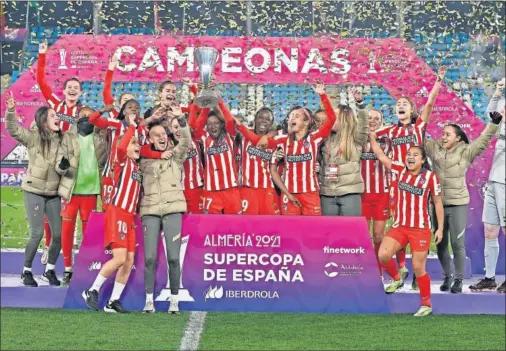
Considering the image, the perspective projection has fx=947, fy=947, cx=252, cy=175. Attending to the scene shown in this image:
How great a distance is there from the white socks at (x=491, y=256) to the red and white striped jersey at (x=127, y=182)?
97.7 inches

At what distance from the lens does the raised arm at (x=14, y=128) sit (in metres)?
6.02

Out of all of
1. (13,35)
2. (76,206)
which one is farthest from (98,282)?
(13,35)

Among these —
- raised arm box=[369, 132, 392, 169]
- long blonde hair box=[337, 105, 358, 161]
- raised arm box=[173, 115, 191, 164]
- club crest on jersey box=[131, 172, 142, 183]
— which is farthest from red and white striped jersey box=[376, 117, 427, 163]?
club crest on jersey box=[131, 172, 142, 183]

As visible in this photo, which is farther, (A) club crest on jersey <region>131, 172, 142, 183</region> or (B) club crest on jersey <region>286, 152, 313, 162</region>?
(B) club crest on jersey <region>286, 152, 313, 162</region>

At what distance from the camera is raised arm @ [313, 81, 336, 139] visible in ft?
19.9

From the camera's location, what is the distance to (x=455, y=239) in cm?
635

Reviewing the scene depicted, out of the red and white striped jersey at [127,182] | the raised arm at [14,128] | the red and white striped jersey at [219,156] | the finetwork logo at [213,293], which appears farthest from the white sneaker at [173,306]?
the raised arm at [14,128]

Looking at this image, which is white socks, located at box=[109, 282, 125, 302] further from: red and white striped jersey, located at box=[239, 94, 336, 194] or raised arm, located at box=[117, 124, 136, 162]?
red and white striped jersey, located at box=[239, 94, 336, 194]

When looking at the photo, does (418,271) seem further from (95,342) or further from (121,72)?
(121,72)

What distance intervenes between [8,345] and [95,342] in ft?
1.46

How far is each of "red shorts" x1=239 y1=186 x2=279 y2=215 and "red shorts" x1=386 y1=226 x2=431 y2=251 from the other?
94 cm

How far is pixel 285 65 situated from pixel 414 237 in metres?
2.11

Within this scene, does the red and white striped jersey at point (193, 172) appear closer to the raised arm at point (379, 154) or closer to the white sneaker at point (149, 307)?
the white sneaker at point (149, 307)

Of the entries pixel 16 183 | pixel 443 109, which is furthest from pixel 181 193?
pixel 16 183
